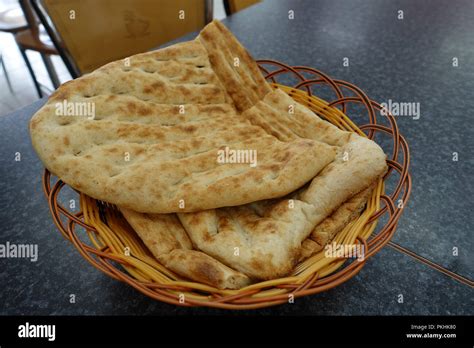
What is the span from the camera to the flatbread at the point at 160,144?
2.66 ft

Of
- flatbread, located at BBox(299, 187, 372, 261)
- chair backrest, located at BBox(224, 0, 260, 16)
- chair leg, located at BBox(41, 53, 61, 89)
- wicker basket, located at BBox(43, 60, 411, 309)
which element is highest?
chair backrest, located at BBox(224, 0, 260, 16)

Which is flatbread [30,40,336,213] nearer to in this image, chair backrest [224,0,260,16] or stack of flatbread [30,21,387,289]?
stack of flatbread [30,21,387,289]

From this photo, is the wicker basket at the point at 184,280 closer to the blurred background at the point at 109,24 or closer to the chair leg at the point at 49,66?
the blurred background at the point at 109,24

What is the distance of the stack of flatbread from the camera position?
0.77m

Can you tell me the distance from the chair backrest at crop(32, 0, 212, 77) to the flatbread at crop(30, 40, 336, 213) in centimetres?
56

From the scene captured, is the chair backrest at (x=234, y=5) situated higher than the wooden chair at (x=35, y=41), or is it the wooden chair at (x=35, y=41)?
the chair backrest at (x=234, y=5)

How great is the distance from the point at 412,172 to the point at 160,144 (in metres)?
0.66

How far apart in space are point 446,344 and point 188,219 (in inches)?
20.6

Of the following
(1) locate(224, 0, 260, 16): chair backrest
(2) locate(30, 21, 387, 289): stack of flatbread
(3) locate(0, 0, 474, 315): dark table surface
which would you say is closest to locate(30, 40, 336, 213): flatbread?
(2) locate(30, 21, 387, 289): stack of flatbread

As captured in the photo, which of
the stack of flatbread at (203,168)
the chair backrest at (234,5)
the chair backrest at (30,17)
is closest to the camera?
the stack of flatbread at (203,168)

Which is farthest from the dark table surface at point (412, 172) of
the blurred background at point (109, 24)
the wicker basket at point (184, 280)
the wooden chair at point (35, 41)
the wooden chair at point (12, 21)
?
the wooden chair at point (12, 21)

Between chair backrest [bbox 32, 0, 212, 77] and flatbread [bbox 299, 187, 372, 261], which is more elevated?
chair backrest [bbox 32, 0, 212, 77]

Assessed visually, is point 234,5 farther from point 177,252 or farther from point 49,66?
point 177,252

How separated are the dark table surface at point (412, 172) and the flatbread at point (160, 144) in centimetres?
19
